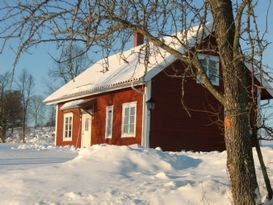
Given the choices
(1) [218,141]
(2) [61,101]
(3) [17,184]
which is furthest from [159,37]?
(2) [61,101]

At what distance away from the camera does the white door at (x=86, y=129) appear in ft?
79.6

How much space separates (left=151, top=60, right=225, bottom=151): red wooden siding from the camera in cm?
1966

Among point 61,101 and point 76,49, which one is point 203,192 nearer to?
point 76,49

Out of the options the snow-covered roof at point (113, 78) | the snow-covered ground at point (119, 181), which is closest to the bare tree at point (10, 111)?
the snow-covered roof at point (113, 78)

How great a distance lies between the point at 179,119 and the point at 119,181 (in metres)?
12.3

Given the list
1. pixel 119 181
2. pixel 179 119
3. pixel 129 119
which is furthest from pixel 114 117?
pixel 119 181

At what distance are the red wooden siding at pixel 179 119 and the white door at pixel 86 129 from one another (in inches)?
210

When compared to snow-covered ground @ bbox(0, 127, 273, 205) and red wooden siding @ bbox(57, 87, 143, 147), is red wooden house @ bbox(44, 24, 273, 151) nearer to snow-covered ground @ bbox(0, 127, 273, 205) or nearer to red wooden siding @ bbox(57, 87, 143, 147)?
red wooden siding @ bbox(57, 87, 143, 147)

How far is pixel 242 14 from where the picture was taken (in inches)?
226

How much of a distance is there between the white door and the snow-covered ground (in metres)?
14.3

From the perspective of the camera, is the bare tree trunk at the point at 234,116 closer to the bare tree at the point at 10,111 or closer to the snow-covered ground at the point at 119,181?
the snow-covered ground at the point at 119,181

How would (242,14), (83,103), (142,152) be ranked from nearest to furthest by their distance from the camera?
1. (242,14)
2. (142,152)
3. (83,103)

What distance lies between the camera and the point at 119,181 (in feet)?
26.5

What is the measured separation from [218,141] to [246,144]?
608 inches
